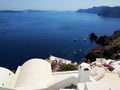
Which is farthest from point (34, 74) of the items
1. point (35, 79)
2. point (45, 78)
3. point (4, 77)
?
point (4, 77)

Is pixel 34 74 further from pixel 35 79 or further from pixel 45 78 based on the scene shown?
pixel 45 78

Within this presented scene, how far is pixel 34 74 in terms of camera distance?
A: 16.7 meters

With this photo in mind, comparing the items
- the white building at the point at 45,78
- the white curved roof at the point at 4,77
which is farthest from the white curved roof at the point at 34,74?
the white curved roof at the point at 4,77

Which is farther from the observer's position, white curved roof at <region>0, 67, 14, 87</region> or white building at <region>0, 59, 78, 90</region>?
white curved roof at <region>0, 67, 14, 87</region>

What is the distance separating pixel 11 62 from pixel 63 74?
29429 mm

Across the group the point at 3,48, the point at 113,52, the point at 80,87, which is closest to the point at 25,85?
the point at 80,87

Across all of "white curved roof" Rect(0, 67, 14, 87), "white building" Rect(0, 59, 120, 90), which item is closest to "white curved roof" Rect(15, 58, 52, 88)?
"white building" Rect(0, 59, 120, 90)

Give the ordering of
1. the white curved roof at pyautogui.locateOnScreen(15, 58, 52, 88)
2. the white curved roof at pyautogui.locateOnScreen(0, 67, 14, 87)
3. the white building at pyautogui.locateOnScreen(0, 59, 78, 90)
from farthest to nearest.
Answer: the white curved roof at pyautogui.locateOnScreen(0, 67, 14, 87)
the white curved roof at pyautogui.locateOnScreen(15, 58, 52, 88)
the white building at pyautogui.locateOnScreen(0, 59, 78, 90)

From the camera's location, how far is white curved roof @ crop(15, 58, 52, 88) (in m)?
16.1

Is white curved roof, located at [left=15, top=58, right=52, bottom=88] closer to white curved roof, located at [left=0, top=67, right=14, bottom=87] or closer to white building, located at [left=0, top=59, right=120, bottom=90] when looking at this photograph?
white building, located at [left=0, top=59, right=120, bottom=90]

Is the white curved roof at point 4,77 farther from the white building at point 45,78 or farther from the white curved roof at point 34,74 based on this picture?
the white curved roof at point 34,74

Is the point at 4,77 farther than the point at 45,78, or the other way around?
the point at 4,77

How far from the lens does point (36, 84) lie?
15.9 metres

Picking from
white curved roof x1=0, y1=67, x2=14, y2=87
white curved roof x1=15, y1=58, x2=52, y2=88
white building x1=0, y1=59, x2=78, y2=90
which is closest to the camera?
white building x1=0, y1=59, x2=78, y2=90
